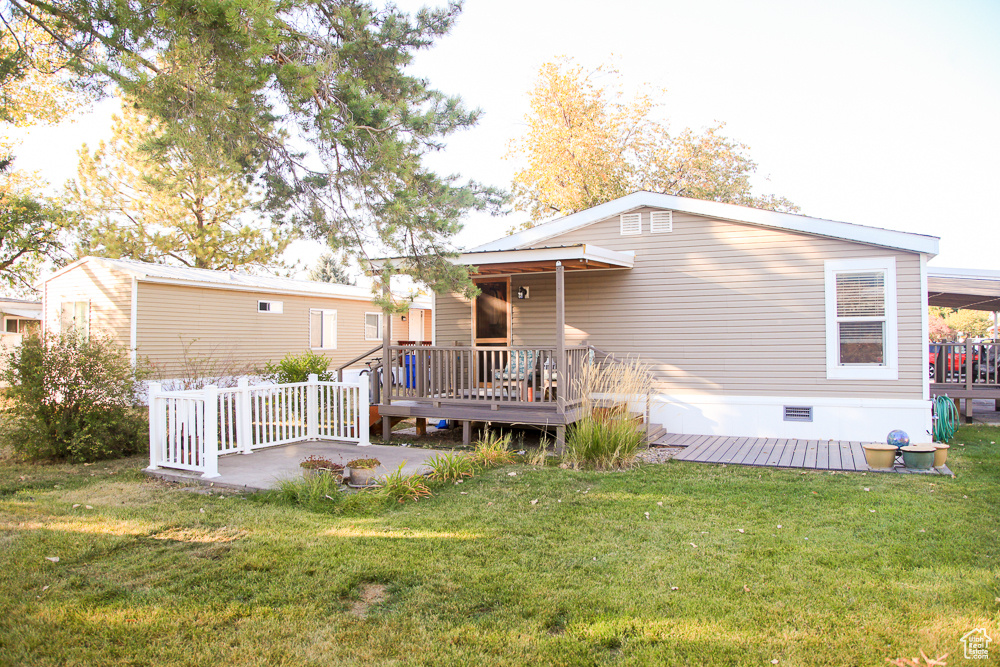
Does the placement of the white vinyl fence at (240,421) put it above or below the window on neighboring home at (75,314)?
below

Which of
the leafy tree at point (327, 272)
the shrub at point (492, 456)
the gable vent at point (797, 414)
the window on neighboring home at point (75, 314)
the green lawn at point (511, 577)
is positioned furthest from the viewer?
the leafy tree at point (327, 272)

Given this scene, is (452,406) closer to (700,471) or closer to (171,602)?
(700,471)

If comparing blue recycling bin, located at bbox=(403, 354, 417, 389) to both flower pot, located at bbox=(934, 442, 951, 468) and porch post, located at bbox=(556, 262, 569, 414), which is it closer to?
porch post, located at bbox=(556, 262, 569, 414)

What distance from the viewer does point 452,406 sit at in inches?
350

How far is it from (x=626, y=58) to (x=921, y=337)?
18.8 meters

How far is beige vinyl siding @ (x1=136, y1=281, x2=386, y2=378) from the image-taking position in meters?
13.6

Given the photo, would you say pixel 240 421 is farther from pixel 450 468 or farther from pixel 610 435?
pixel 610 435

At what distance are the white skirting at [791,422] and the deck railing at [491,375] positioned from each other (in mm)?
1783

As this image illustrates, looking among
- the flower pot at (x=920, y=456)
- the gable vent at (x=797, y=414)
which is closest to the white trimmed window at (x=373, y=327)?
the gable vent at (x=797, y=414)

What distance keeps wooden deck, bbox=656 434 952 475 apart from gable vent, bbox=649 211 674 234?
3136mm

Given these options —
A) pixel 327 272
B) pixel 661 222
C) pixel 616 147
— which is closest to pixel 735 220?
pixel 661 222

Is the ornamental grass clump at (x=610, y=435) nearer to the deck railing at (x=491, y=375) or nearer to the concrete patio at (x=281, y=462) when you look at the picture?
the deck railing at (x=491, y=375)

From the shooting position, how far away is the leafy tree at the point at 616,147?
917 inches

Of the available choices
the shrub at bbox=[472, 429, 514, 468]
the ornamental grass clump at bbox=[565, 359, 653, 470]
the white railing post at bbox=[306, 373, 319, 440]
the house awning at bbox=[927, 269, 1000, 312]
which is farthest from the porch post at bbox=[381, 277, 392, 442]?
the house awning at bbox=[927, 269, 1000, 312]
